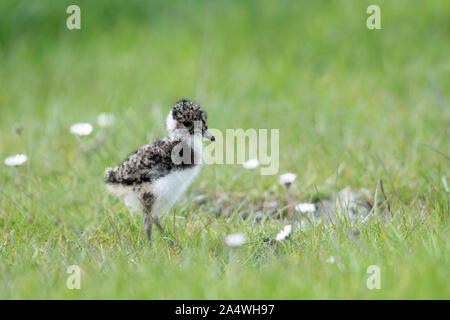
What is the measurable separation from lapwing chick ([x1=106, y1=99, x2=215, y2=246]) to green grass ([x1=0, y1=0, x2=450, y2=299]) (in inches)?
9.4

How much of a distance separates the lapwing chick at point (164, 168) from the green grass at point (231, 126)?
24cm

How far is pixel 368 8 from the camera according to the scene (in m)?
7.59

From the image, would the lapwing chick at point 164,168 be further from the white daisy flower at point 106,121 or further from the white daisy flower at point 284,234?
the white daisy flower at point 106,121

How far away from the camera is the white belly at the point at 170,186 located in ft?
11.6

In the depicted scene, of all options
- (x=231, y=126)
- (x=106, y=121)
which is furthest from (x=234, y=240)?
(x=231, y=126)

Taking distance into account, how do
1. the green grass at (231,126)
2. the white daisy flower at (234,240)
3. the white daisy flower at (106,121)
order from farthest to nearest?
the white daisy flower at (106,121) < the white daisy flower at (234,240) < the green grass at (231,126)

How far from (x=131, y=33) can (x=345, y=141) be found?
3.84m

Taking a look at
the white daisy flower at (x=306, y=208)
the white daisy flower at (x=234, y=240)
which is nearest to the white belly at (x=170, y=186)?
the white daisy flower at (x=234, y=240)

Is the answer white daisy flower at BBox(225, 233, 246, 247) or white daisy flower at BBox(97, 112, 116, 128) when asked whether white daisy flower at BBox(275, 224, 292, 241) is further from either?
white daisy flower at BBox(97, 112, 116, 128)

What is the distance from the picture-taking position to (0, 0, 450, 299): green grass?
9.85 feet

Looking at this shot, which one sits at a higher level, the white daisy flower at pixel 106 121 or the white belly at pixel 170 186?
the white daisy flower at pixel 106 121

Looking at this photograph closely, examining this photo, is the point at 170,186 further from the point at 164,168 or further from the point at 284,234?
the point at 284,234

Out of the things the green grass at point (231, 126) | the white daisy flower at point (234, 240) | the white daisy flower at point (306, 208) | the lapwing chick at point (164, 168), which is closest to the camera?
the green grass at point (231, 126)

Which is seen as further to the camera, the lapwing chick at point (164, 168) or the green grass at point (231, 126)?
the lapwing chick at point (164, 168)
